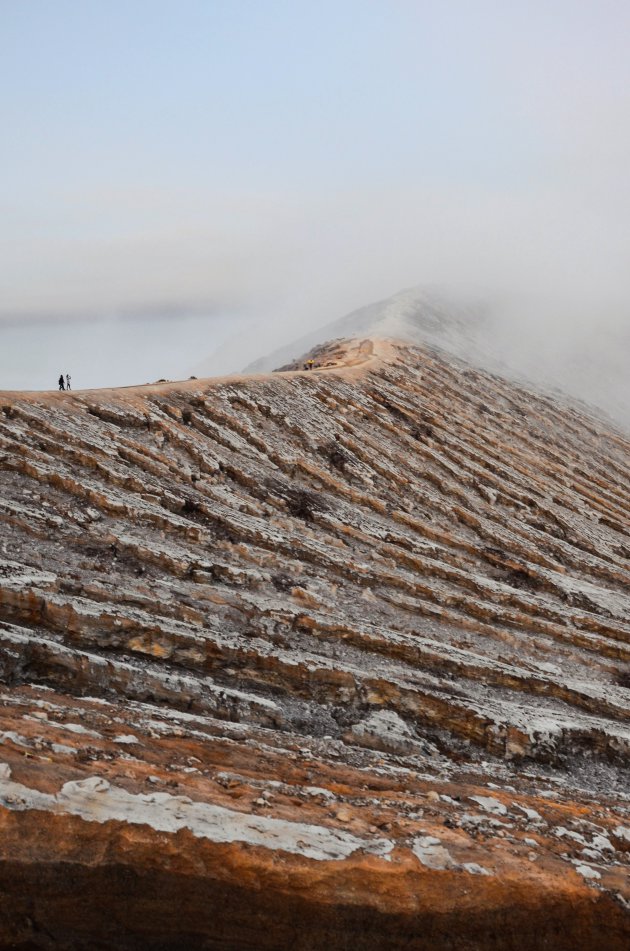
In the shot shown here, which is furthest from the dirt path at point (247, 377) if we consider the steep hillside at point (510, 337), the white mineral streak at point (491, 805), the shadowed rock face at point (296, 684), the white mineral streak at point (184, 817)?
the white mineral streak at point (491, 805)

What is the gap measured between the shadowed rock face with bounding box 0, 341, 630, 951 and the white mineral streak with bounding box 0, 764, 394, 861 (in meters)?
0.02

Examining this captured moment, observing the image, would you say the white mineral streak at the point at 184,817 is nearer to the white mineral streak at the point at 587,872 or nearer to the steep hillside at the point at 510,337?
the white mineral streak at the point at 587,872

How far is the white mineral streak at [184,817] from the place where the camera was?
5133mm

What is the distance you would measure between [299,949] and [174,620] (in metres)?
6.16

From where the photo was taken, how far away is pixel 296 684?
10.3 metres

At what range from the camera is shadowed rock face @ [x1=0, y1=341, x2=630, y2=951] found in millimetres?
5133

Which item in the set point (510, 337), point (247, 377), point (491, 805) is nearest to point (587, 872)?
point (491, 805)

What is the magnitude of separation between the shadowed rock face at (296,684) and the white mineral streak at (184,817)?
1.0 inches

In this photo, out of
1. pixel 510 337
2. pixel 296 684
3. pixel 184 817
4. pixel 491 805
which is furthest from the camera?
pixel 510 337

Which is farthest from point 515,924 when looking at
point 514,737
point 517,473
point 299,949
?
point 517,473

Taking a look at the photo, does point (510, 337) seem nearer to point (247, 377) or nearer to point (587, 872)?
point (247, 377)

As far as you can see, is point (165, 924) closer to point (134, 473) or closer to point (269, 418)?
point (134, 473)

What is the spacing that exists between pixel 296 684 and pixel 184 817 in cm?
497

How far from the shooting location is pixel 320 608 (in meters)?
12.7
